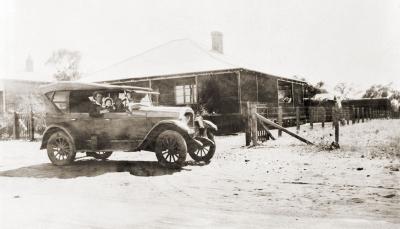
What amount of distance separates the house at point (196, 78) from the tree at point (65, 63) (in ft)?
74.0

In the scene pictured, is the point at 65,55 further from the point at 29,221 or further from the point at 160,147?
the point at 29,221

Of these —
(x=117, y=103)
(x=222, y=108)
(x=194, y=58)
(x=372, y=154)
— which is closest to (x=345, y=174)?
(x=372, y=154)

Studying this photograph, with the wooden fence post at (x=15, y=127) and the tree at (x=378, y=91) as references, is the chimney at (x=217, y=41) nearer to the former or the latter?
the wooden fence post at (x=15, y=127)

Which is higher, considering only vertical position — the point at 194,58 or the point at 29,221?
the point at 194,58

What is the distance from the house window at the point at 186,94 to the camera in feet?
66.9

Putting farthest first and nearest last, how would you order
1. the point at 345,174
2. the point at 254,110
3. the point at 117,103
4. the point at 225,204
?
the point at 254,110 → the point at 117,103 → the point at 345,174 → the point at 225,204

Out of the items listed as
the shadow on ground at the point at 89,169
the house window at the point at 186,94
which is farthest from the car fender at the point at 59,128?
the house window at the point at 186,94

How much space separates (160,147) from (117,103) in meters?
1.43

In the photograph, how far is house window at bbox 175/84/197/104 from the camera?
20391mm

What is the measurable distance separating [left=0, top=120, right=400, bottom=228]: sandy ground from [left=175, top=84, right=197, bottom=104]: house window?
10.8 meters

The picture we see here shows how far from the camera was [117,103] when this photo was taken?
8.95 metres

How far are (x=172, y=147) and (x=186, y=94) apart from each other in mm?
12403

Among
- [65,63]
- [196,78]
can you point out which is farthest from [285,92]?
[65,63]

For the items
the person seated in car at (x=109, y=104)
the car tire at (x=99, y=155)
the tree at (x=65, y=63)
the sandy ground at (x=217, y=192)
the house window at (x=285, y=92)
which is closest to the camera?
the sandy ground at (x=217, y=192)
